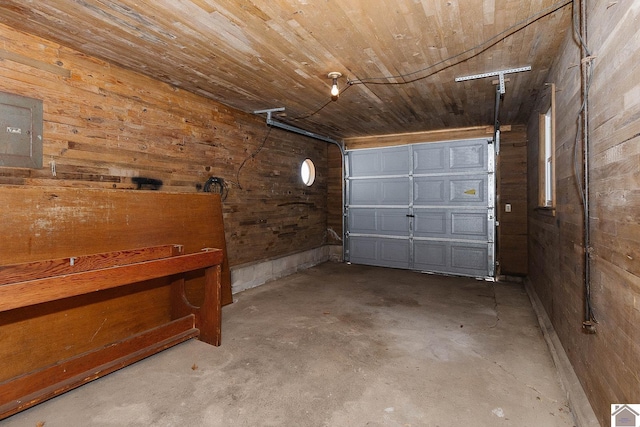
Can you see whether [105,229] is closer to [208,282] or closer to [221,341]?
[208,282]

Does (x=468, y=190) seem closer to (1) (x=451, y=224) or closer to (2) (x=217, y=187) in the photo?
(1) (x=451, y=224)

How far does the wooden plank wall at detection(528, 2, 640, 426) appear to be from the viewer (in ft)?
4.85

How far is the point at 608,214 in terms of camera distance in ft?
5.76

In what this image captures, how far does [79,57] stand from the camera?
3064 millimetres

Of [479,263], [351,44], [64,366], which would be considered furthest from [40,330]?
[479,263]

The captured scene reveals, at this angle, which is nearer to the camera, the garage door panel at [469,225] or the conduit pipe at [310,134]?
the conduit pipe at [310,134]

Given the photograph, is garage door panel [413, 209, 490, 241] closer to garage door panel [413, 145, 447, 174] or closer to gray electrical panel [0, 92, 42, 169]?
garage door panel [413, 145, 447, 174]

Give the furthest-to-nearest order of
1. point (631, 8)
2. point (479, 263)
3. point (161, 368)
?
point (479, 263) < point (161, 368) < point (631, 8)

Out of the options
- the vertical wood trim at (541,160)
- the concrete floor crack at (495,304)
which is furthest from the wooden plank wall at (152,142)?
the vertical wood trim at (541,160)

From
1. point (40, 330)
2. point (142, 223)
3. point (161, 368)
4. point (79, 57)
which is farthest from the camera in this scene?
point (142, 223)

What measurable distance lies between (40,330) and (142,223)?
4.00 ft

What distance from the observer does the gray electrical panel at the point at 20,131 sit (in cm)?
261

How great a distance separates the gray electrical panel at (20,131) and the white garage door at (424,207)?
5590 mm

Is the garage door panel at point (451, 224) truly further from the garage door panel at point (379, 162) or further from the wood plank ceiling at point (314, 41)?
the wood plank ceiling at point (314, 41)
